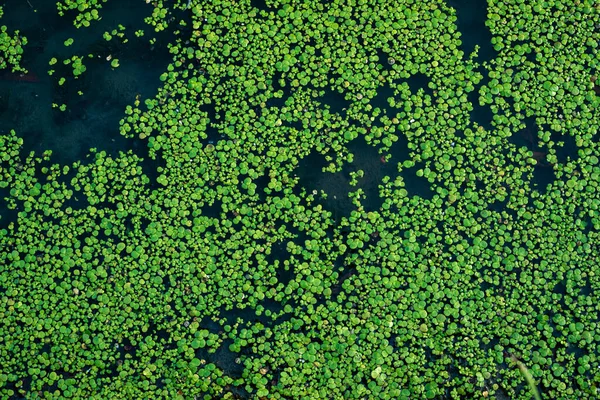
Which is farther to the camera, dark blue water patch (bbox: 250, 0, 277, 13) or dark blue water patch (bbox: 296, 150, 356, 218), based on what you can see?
dark blue water patch (bbox: 250, 0, 277, 13)

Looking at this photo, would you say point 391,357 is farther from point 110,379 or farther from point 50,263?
point 50,263

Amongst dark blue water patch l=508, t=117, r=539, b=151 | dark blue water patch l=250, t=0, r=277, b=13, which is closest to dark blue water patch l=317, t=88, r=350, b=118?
dark blue water patch l=250, t=0, r=277, b=13

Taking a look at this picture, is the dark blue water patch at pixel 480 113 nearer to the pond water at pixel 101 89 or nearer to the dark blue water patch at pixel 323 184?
the pond water at pixel 101 89

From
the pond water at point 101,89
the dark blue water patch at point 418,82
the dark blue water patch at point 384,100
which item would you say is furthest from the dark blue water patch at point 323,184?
the dark blue water patch at point 418,82

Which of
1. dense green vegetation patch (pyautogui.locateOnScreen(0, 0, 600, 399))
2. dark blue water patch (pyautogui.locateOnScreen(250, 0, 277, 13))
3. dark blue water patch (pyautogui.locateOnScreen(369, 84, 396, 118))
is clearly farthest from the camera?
dark blue water patch (pyautogui.locateOnScreen(250, 0, 277, 13))

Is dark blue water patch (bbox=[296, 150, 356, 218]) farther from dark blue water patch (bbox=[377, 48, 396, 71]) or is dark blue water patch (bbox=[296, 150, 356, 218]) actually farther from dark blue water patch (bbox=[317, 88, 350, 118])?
dark blue water patch (bbox=[377, 48, 396, 71])

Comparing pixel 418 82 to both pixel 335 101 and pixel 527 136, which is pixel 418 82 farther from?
pixel 527 136
